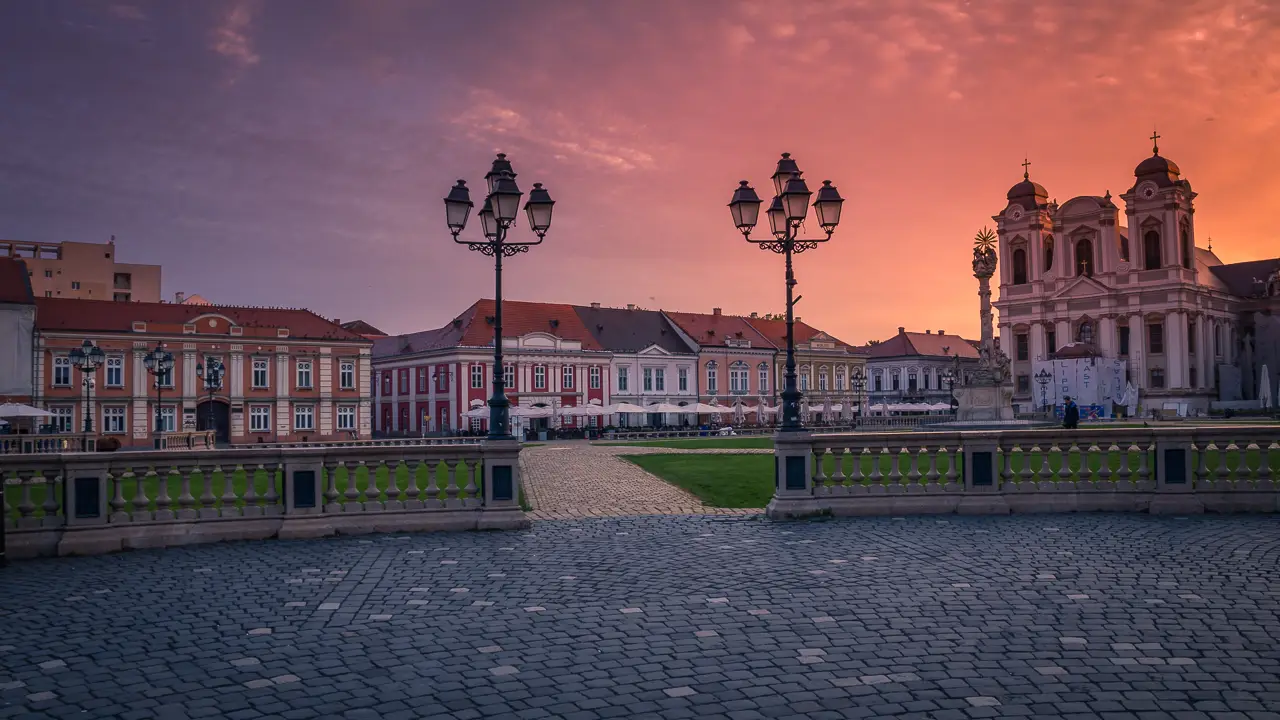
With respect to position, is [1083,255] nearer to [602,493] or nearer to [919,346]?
[919,346]

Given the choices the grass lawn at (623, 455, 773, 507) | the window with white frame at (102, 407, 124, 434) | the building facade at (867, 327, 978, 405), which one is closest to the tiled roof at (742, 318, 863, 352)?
the building facade at (867, 327, 978, 405)

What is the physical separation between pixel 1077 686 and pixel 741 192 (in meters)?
11.1

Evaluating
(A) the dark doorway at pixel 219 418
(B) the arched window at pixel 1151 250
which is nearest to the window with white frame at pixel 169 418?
(A) the dark doorway at pixel 219 418

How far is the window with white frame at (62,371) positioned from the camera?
56.6 metres

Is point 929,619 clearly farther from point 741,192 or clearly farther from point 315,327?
point 315,327

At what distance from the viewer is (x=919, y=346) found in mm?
110562

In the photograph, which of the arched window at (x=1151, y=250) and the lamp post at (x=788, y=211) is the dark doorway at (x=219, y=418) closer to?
the lamp post at (x=788, y=211)

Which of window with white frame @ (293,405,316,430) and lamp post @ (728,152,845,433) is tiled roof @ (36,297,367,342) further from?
lamp post @ (728,152,845,433)

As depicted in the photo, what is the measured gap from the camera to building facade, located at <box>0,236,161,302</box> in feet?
251

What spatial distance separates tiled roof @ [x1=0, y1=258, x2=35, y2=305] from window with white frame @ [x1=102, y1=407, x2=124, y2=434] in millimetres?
10704

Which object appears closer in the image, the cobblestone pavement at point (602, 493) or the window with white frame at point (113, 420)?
the cobblestone pavement at point (602, 493)

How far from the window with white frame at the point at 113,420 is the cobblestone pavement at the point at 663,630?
54397 mm

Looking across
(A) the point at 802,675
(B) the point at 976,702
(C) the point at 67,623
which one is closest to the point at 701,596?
(A) the point at 802,675

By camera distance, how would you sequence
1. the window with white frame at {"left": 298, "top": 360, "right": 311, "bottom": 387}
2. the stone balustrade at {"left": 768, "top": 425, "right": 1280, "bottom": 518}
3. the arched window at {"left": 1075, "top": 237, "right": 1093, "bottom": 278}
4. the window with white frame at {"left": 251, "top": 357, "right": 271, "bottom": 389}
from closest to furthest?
the stone balustrade at {"left": 768, "top": 425, "right": 1280, "bottom": 518}
the window with white frame at {"left": 251, "top": 357, "right": 271, "bottom": 389}
the window with white frame at {"left": 298, "top": 360, "right": 311, "bottom": 387}
the arched window at {"left": 1075, "top": 237, "right": 1093, "bottom": 278}
